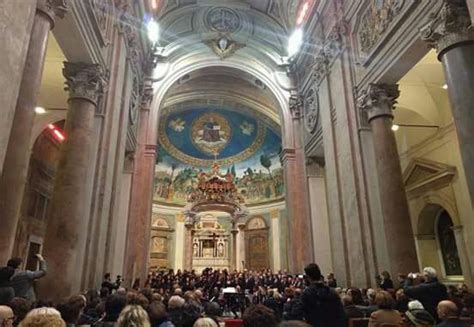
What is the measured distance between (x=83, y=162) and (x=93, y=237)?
62.4 inches

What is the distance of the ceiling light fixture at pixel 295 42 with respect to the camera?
1367 centimetres

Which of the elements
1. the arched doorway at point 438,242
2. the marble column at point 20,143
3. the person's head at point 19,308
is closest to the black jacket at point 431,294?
the person's head at point 19,308

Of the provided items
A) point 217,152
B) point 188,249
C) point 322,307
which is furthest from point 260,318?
point 217,152

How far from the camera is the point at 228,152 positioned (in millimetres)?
24000

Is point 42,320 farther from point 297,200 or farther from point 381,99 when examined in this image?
point 297,200

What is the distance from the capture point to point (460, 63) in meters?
5.27

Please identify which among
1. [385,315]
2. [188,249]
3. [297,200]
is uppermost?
[297,200]

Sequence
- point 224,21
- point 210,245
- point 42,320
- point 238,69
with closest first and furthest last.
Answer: point 42,320
point 224,21
point 238,69
point 210,245

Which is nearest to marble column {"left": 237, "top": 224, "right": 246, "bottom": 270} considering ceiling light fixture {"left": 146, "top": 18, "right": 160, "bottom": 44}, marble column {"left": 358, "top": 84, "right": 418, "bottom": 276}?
ceiling light fixture {"left": 146, "top": 18, "right": 160, "bottom": 44}

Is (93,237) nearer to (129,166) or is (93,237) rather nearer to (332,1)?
(129,166)

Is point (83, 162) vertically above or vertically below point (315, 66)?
below

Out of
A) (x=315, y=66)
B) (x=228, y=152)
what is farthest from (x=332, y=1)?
(x=228, y=152)

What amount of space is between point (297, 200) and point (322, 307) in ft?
35.0

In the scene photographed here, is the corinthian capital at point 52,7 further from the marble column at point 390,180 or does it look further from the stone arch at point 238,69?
the stone arch at point 238,69
